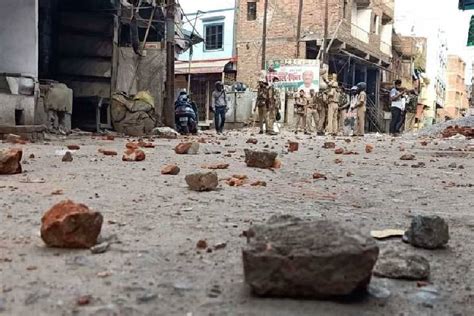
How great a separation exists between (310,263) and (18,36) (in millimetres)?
8474

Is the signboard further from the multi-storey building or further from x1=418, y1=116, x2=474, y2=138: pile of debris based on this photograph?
the multi-storey building

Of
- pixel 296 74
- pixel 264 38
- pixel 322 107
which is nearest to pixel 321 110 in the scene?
pixel 322 107

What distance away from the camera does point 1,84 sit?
8.73 metres

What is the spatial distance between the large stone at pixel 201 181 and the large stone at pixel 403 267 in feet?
6.31

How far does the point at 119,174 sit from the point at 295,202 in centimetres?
173

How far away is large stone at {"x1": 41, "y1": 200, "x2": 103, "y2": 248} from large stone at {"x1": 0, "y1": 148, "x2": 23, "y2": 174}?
2324 millimetres

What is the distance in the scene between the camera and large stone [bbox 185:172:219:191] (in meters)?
4.03

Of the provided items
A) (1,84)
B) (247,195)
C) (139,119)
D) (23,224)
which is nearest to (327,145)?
(139,119)

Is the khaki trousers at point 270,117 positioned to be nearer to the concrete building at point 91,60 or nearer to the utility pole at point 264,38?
the concrete building at point 91,60

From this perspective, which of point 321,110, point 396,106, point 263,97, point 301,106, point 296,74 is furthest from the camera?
point 296,74

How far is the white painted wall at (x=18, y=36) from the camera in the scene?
29.8ft

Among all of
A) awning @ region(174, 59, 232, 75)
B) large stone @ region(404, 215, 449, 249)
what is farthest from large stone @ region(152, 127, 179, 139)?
awning @ region(174, 59, 232, 75)

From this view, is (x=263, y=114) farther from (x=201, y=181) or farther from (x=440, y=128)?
(x=201, y=181)

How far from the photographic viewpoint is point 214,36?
97.4 ft
